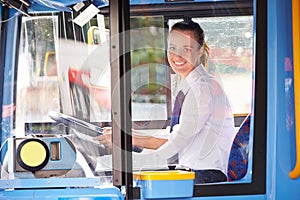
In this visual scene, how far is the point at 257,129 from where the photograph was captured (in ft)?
12.1

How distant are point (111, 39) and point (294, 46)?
904 mm

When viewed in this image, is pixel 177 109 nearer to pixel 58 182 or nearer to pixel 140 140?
pixel 140 140

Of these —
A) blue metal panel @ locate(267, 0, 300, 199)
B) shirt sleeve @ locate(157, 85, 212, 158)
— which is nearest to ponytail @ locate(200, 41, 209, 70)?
shirt sleeve @ locate(157, 85, 212, 158)

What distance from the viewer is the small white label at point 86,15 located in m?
3.61

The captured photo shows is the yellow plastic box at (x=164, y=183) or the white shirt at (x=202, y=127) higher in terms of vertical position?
the white shirt at (x=202, y=127)

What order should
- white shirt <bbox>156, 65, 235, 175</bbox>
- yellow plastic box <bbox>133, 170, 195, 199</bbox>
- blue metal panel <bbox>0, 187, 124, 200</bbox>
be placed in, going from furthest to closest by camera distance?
white shirt <bbox>156, 65, 235, 175</bbox>
yellow plastic box <bbox>133, 170, 195, 199</bbox>
blue metal panel <bbox>0, 187, 124, 200</bbox>

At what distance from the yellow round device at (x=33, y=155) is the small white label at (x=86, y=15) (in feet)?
2.10

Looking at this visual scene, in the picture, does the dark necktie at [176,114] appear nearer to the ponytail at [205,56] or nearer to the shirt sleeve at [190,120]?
the shirt sleeve at [190,120]

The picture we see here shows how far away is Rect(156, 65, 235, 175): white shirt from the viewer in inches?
143

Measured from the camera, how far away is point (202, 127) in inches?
143

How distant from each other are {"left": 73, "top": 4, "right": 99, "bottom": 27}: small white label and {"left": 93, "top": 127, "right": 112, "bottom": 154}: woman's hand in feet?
1.80

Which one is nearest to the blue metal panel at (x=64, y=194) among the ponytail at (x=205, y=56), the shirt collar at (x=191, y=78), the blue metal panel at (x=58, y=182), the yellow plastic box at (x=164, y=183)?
the blue metal panel at (x=58, y=182)

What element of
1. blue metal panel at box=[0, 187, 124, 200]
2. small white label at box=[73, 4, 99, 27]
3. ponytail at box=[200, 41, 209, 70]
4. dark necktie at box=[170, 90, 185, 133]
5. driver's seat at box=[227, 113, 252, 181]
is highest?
small white label at box=[73, 4, 99, 27]

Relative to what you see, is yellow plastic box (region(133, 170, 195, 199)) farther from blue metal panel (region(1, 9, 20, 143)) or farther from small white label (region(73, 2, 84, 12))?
small white label (region(73, 2, 84, 12))
